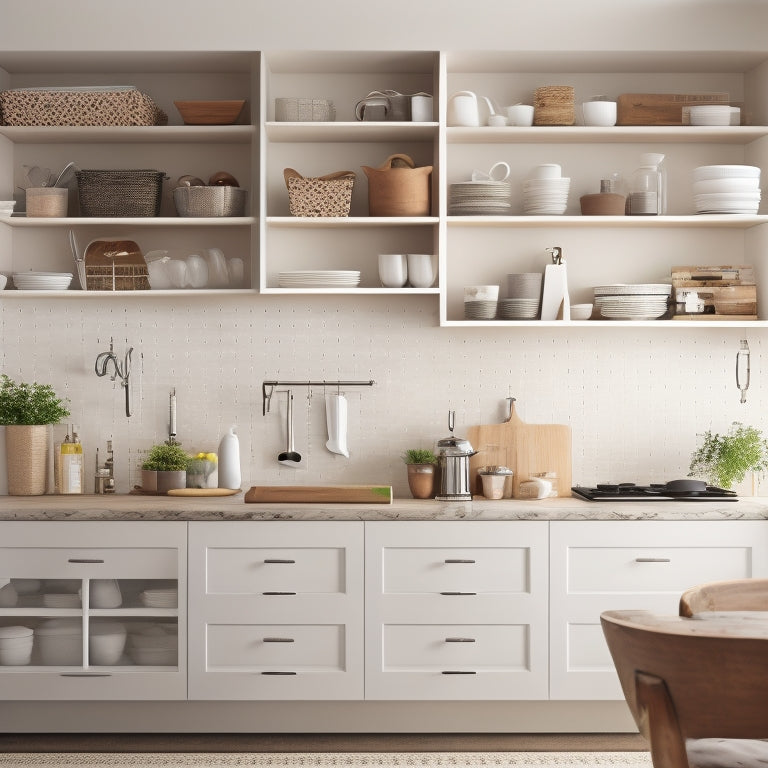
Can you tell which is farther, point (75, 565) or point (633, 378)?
point (633, 378)

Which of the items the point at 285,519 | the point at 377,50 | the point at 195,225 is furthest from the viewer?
the point at 195,225

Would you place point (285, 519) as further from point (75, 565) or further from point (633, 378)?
point (633, 378)

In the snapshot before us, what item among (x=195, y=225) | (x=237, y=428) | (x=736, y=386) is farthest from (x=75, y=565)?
(x=736, y=386)

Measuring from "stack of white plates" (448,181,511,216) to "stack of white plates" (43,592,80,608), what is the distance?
2006 millimetres

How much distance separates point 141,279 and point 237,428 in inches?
27.9

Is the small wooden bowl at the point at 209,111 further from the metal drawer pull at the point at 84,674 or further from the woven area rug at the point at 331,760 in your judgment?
the woven area rug at the point at 331,760

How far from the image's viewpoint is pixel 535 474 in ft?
12.3

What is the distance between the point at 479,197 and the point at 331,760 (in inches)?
83.5

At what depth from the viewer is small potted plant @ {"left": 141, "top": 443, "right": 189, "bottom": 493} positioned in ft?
12.0

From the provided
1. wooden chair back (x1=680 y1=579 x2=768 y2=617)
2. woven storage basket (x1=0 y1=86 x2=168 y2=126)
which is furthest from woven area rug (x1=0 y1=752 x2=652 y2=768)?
woven storage basket (x1=0 y1=86 x2=168 y2=126)

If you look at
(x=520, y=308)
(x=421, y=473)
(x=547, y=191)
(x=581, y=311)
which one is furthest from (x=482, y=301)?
(x=421, y=473)

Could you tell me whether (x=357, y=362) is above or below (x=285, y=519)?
above

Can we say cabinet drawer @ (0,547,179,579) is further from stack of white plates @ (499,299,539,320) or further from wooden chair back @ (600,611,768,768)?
wooden chair back @ (600,611,768,768)

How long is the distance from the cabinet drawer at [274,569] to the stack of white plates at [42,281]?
1.23 metres
